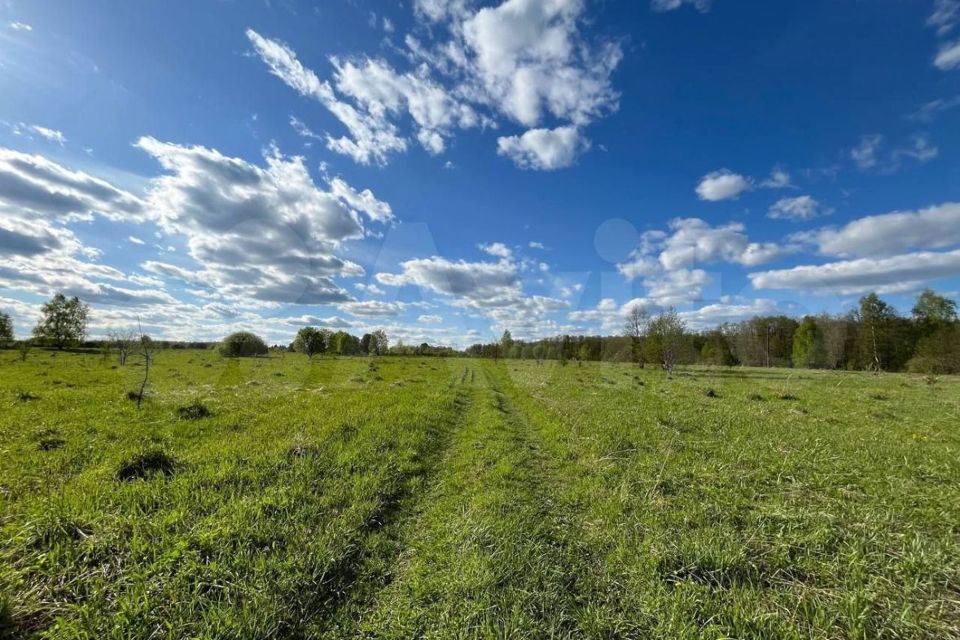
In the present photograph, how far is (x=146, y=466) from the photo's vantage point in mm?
7328

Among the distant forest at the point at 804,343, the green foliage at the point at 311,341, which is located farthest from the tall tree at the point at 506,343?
the green foliage at the point at 311,341

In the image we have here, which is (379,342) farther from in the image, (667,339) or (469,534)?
(469,534)

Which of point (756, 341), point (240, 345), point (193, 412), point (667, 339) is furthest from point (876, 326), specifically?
point (240, 345)

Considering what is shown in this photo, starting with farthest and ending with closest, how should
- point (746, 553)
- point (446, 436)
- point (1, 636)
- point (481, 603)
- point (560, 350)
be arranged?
point (560, 350), point (446, 436), point (746, 553), point (481, 603), point (1, 636)

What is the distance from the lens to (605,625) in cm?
393

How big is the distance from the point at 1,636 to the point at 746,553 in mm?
8300

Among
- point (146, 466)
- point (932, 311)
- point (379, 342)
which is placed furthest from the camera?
point (379, 342)

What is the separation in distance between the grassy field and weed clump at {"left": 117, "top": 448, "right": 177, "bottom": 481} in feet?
0.17

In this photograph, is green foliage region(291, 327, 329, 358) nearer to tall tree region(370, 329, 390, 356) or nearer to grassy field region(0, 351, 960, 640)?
tall tree region(370, 329, 390, 356)

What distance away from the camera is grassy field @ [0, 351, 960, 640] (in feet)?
12.9

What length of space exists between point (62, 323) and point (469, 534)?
3780 inches

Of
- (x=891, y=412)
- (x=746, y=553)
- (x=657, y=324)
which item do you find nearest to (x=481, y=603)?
(x=746, y=553)

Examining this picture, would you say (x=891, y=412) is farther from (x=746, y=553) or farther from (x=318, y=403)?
(x=318, y=403)

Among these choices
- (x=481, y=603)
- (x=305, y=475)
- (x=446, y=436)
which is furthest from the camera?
(x=446, y=436)
